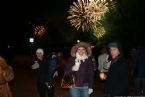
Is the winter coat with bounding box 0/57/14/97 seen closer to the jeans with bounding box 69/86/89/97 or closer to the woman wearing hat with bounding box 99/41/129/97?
the jeans with bounding box 69/86/89/97

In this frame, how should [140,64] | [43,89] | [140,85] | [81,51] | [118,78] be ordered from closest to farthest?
[118,78]
[81,51]
[140,64]
[140,85]
[43,89]

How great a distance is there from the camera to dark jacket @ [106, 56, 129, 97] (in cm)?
870

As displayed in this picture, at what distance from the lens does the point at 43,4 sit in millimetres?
87875

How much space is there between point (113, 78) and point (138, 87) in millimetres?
5009

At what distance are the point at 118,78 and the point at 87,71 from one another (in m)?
1.74

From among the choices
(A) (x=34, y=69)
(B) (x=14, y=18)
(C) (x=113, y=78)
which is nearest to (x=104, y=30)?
(B) (x=14, y=18)

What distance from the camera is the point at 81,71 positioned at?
10406 millimetres

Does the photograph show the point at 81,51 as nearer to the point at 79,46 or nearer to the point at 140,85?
the point at 79,46

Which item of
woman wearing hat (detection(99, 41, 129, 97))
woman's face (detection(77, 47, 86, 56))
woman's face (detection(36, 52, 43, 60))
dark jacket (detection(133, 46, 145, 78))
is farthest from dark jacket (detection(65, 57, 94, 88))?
woman's face (detection(36, 52, 43, 60))

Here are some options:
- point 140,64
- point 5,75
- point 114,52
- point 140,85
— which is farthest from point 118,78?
point 140,85

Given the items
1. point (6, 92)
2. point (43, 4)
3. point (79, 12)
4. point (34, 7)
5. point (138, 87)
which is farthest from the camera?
point (43, 4)

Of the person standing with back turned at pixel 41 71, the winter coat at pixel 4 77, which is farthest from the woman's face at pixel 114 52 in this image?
the person standing with back turned at pixel 41 71

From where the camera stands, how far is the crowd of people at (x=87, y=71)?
8.81 metres

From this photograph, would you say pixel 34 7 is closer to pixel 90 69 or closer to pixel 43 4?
pixel 43 4
